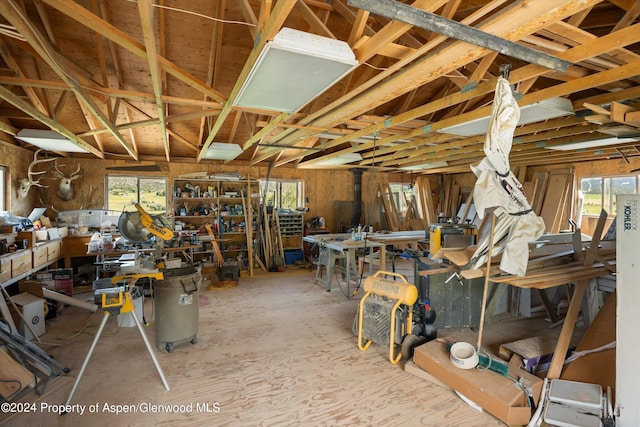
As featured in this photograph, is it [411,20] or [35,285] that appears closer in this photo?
[411,20]

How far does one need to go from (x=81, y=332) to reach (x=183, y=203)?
408 cm

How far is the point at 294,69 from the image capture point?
240cm

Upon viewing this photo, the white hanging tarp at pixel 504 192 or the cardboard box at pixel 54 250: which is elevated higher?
the white hanging tarp at pixel 504 192

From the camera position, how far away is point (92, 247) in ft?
17.7

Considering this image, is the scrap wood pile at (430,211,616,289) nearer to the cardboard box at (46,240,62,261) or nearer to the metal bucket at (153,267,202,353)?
the metal bucket at (153,267,202,353)

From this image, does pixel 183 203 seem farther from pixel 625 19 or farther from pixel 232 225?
pixel 625 19

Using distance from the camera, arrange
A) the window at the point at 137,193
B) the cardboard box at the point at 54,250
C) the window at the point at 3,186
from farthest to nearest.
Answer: the window at the point at 137,193, the cardboard box at the point at 54,250, the window at the point at 3,186

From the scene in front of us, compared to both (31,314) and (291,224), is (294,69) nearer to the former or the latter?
(31,314)

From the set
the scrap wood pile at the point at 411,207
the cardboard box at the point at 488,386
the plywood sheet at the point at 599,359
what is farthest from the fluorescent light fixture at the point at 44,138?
the scrap wood pile at the point at 411,207

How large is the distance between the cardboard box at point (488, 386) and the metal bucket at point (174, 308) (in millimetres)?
2449

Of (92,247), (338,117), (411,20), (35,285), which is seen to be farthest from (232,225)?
(411,20)

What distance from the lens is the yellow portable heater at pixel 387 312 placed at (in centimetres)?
322

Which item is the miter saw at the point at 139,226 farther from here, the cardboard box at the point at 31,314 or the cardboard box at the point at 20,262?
the cardboard box at the point at 20,262

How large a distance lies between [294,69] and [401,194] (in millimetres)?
8705
